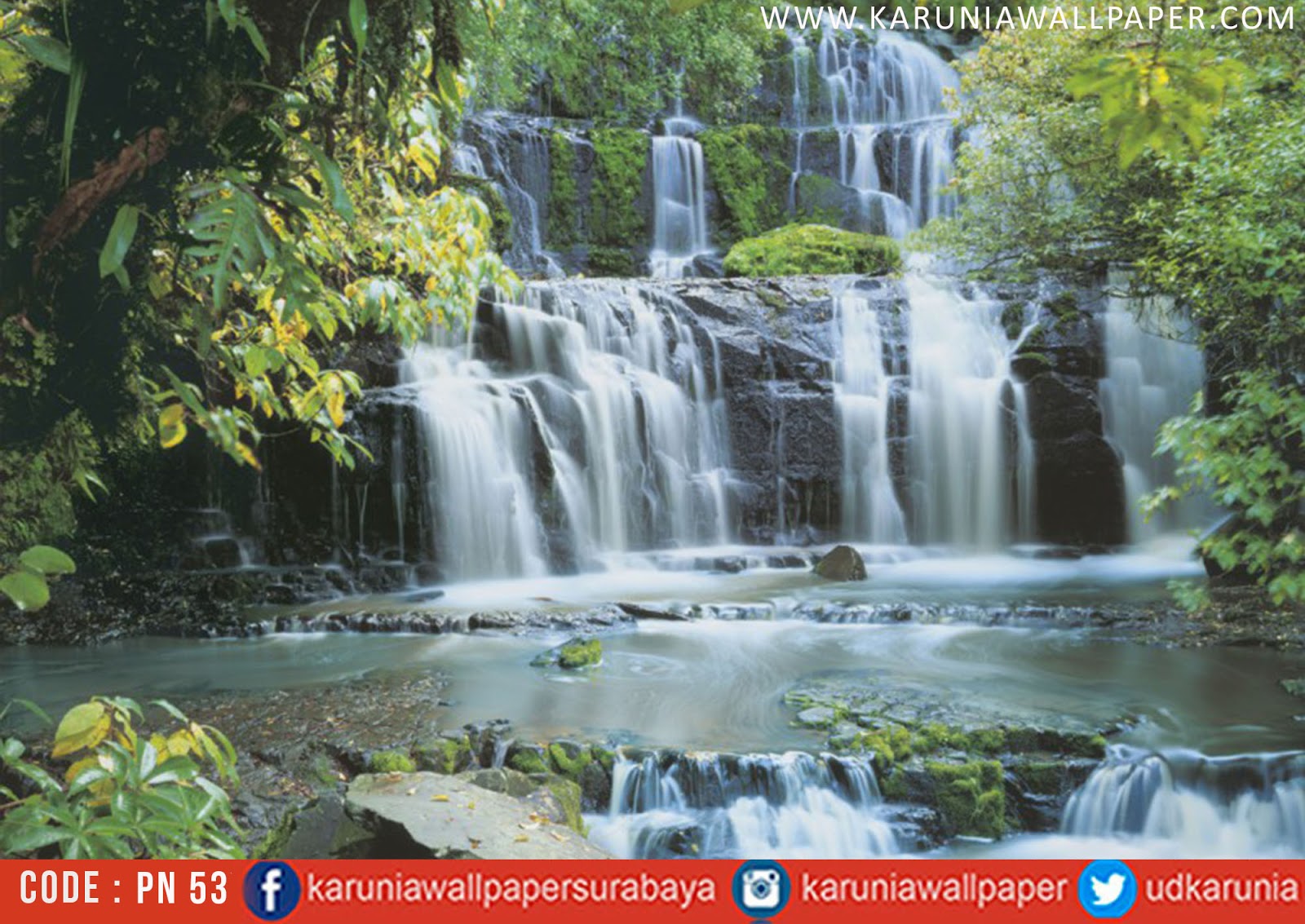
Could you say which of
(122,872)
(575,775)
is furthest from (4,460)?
(575,775)

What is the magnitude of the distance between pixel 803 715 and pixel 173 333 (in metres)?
3.67

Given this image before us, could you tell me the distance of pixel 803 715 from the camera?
221 inches

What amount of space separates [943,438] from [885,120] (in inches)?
383

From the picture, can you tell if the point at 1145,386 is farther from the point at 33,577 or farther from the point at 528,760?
the point at 33,577

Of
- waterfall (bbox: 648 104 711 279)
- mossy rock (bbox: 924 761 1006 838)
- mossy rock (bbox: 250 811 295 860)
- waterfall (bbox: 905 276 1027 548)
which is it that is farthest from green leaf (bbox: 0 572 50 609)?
waterfall (bbox: 648 104 711 279)

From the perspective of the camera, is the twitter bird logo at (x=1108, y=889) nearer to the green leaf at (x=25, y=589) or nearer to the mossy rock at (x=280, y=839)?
the green leaf at (x=25, y=589)

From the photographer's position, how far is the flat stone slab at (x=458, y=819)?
116 inches

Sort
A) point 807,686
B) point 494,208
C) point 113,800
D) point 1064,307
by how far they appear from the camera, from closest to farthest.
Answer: point 113,800
point 807,686
point 1064,307
point 494,208

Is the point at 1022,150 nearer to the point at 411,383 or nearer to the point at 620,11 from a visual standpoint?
the point at 411,383

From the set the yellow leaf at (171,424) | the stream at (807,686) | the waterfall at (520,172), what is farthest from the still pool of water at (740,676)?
the waterfall at (520,172)

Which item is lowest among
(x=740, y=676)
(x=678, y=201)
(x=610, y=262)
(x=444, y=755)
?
(x=740, y=676)

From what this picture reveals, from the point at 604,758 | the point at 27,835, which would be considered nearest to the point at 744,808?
the point at 604,758

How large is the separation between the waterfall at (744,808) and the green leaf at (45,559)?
3.07 m

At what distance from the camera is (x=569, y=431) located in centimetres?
1134
